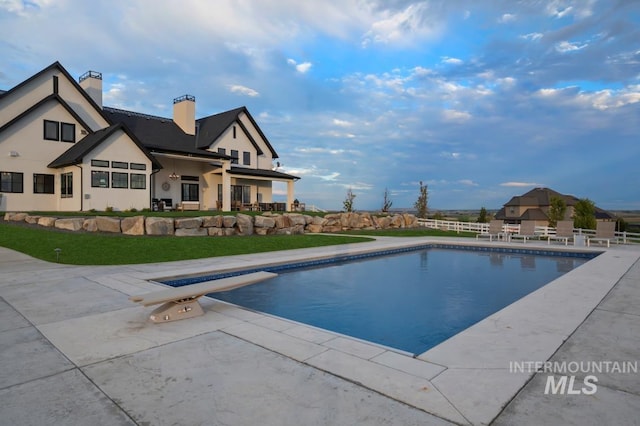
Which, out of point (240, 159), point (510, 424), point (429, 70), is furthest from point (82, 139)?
point (510, 424)

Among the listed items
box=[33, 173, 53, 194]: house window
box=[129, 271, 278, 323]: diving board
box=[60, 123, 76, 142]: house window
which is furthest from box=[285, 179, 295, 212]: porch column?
box=[129, 271, 278, 323]: diving board

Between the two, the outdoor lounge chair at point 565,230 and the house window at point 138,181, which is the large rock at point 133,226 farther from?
the outdoor lounge chair at point 565,230

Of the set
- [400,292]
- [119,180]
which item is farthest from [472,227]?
[119,180]

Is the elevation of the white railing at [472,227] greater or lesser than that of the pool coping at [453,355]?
greater

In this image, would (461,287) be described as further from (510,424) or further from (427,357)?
(510,424)

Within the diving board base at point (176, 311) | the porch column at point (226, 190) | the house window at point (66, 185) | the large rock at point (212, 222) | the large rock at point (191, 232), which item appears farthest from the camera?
the porch column at point (226, 190)

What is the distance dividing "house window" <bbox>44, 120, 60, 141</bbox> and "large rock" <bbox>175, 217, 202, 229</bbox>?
12520 millimetres

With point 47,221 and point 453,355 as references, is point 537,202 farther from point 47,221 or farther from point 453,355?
point 453,355

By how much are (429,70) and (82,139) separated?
72.3 ft

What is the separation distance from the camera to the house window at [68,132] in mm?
22748

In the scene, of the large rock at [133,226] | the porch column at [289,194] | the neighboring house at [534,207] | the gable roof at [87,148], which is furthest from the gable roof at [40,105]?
the neighboring house at [534,207]

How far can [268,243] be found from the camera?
51.5 feet

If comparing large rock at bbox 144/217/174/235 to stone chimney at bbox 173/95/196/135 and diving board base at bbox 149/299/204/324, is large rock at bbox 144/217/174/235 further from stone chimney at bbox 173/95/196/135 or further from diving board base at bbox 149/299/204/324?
stone chimney at bbox 173/95/196/135

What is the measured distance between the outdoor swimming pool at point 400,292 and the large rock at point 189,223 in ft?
22.0
